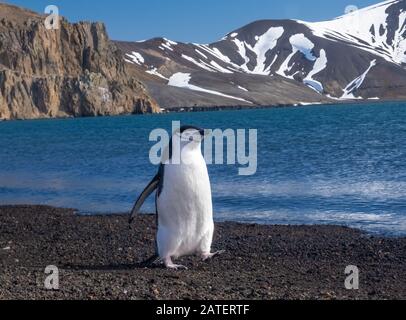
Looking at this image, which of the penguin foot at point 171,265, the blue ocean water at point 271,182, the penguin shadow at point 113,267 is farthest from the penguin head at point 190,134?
the blue ocean water at point 271,182

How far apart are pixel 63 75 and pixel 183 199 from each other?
371ft

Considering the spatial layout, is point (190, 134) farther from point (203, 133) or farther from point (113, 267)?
point (113, 267)

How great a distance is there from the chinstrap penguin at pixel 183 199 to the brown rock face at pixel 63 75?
331 feet

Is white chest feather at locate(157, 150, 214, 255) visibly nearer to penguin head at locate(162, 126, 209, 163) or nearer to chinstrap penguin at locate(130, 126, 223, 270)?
chinstrap penguin at locate(130, 126, 223, 270)

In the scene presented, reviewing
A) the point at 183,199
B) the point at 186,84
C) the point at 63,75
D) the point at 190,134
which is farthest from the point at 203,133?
the point at 186,84

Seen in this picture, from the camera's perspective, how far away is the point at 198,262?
10383 millimetres

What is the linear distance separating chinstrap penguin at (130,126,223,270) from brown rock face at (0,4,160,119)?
10102cm

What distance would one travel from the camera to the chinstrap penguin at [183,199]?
9.52 m

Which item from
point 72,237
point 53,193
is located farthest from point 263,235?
point 53,193

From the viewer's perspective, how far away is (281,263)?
10.8m

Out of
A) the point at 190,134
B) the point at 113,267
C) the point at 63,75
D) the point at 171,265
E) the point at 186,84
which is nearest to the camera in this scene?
the point at 190,134

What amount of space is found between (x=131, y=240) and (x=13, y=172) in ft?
61.9

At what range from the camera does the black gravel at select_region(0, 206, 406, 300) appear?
7.93 meters
